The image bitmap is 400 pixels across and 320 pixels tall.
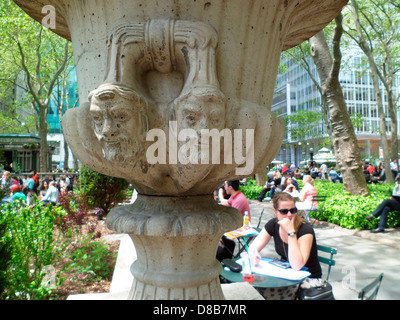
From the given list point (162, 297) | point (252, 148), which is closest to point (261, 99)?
point (252, 148)

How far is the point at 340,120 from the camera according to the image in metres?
8.18

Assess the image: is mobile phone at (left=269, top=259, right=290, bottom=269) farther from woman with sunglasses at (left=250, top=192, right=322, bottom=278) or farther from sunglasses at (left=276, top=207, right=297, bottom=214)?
sunglasses at (left=276, top=207, right=297, bottom=214)

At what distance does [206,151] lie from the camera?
1111 millimetres

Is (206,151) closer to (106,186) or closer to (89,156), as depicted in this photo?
(89,156)

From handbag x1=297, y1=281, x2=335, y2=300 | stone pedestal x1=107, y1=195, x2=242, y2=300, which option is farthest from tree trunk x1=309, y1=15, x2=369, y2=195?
stone pedestal x1=107, y1=195, x2=242, y2=300

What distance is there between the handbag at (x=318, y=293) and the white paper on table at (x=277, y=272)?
0.12 m

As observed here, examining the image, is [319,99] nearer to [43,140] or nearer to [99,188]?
[43,140]

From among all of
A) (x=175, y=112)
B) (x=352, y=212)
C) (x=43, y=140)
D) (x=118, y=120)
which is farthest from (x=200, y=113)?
(x=43, y=140)

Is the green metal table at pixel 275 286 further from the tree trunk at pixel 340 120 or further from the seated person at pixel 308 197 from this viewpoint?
the tree trunk at pixel 340 120

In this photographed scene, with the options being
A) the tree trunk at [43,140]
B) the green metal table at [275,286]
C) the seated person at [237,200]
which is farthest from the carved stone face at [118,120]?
the tree trunk at [43,140]

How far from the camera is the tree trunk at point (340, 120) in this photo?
319 inches

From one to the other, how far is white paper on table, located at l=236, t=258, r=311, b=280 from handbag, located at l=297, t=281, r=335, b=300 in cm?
12

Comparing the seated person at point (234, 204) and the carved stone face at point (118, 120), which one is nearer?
the carved stone face at point (118, 120)
